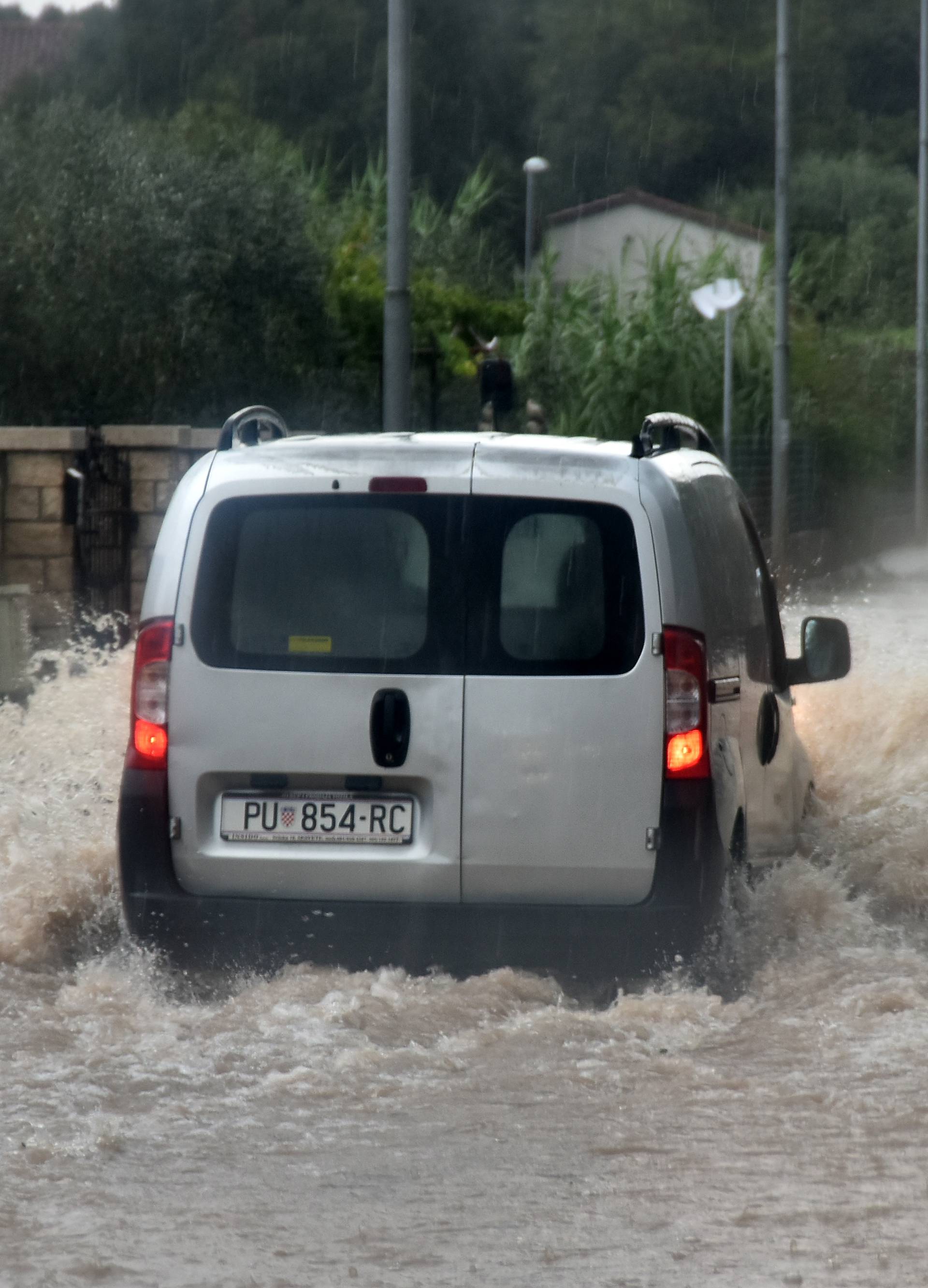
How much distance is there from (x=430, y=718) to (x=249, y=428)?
1.40 meters

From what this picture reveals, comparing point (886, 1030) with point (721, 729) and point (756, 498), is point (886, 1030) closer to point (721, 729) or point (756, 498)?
point (721, 729)

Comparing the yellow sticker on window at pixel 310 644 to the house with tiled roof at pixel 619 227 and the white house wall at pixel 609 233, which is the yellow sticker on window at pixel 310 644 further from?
the white house wall at pixel 609 233

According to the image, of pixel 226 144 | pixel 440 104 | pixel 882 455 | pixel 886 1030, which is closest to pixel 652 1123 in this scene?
pixel 886 1030

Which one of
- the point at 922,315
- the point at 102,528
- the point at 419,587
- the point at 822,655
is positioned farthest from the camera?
the point at 922,315

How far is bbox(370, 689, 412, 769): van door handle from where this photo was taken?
18.6ft

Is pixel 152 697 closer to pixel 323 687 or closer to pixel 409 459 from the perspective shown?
pixel 323 687

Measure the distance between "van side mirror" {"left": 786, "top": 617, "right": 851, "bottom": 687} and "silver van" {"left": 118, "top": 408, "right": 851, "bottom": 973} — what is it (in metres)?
1.47

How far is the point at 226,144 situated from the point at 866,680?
56.5ft

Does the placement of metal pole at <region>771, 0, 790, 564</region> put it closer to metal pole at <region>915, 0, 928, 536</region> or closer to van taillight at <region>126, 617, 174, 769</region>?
metal pole at <region>915, 0, 928, 536</region>

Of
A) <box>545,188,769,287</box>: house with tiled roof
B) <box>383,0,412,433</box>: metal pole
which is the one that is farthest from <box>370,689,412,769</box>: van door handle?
<box>545,188,769,287</box>: house with tiled roof

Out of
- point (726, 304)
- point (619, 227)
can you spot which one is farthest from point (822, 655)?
point (619, 227)

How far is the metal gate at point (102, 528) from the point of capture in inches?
619

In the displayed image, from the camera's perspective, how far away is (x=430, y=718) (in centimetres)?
566

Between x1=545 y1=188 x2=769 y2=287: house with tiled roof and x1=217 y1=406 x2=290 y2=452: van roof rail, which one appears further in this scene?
x1=545 y1=188 x2=769 y2=287: house with tiled roof
